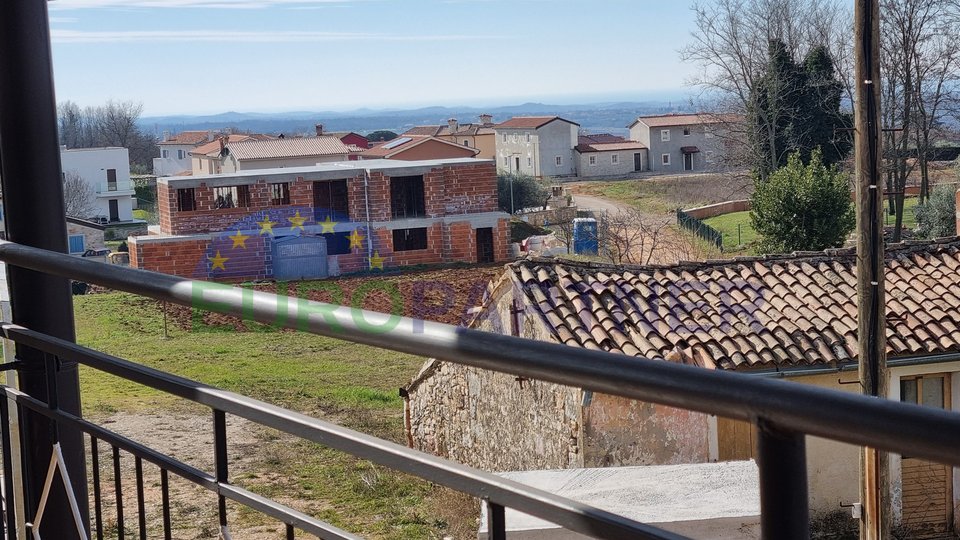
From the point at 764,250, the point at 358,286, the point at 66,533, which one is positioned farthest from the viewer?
the point at 358,286

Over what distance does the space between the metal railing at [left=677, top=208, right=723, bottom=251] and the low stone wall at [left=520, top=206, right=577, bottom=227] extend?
3.83m

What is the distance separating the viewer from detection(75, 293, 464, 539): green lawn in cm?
937

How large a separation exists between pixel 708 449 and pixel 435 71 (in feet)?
217

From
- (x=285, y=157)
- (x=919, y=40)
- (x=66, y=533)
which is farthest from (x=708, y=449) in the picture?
(x=285, y=157)

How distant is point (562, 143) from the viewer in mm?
49969

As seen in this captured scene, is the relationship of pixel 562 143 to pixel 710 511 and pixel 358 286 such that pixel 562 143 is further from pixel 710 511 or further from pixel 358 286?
pixel 710 511

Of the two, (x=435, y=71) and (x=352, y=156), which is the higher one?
(x=435, y=71)

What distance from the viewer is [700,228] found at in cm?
2962

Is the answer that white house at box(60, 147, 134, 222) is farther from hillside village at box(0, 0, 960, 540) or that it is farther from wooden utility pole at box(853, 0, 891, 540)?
wooden utility pole at box(853, 0, 891, 540)

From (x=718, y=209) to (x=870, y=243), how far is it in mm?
27106

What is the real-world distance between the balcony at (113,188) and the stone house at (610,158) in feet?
65.2

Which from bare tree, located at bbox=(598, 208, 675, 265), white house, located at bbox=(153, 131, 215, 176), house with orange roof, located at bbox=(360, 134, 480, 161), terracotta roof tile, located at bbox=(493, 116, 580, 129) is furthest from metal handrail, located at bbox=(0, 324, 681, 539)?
white house, located at bbox=(153, 131, 215, 176)

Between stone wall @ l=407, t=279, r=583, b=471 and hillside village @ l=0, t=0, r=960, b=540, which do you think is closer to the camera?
hillside village @ l=0, t=0, r=960, b=540

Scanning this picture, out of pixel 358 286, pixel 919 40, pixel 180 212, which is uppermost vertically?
pixel 919 40
